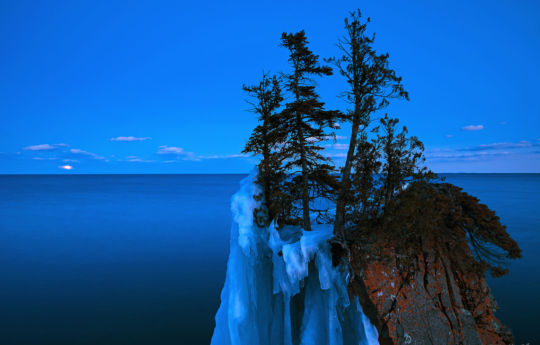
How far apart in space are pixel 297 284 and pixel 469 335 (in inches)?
239

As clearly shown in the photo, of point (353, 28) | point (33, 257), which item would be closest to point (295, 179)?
point (353, 28)

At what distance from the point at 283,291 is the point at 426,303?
5045mm

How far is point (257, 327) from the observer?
12922mm

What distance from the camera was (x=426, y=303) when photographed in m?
10.5

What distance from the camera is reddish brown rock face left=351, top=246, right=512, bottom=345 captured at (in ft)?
33.5

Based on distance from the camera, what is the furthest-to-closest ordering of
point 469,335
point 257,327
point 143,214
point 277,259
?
point 143,214 < point 257,327 < point 277,259 < point 469,335

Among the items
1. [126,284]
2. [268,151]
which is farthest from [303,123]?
[126,284]

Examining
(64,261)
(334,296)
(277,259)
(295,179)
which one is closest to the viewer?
(334,296)

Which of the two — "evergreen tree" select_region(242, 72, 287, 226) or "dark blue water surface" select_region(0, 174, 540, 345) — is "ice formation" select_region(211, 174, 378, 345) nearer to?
"evergreen tree" select_region(242, 72, 287, 226)

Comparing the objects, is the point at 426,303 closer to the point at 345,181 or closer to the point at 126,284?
the point at 345,181

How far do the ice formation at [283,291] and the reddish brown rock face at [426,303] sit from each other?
58 centimetres

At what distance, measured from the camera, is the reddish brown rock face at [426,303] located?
33.5ft

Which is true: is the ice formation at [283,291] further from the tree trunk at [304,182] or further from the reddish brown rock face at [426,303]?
the tree trunk at [304,182]

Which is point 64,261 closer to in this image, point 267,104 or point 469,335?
point 267,104
